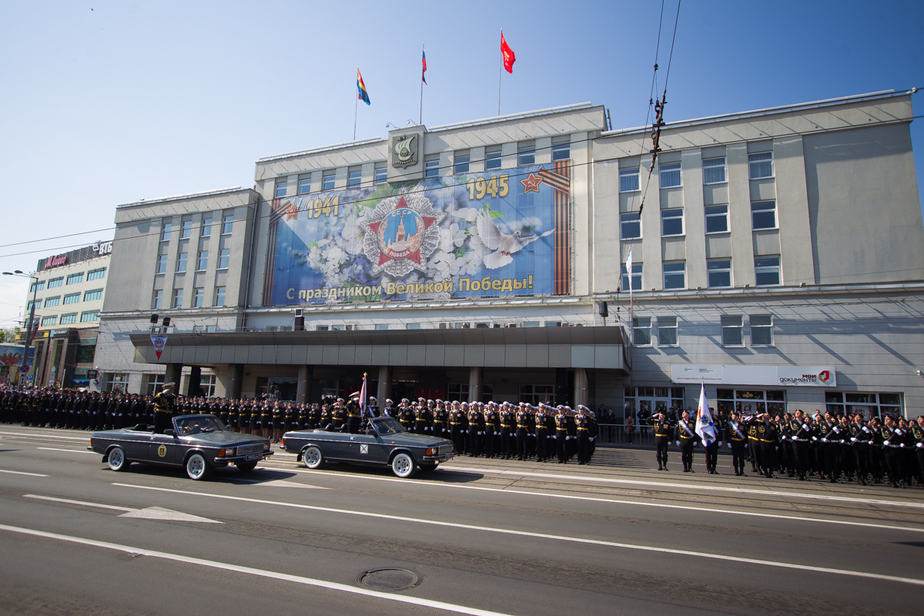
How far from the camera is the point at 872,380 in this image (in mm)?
24141

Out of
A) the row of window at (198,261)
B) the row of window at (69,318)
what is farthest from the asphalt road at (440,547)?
the row of window at (69,318)

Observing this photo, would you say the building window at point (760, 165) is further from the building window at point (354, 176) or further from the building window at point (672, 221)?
the building window at point (354, 176)

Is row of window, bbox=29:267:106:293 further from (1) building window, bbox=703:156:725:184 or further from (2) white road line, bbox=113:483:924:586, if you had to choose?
(1) building window, bbox=703:156:725:184

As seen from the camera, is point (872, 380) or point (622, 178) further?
point (622, 178)

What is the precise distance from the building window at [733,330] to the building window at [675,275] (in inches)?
121

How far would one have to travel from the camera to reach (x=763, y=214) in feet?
90.8

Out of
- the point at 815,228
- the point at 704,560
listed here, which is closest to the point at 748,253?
the point at 815,228

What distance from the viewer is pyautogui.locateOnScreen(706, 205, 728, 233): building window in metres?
28.4

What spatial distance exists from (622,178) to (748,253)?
8561 millimetres

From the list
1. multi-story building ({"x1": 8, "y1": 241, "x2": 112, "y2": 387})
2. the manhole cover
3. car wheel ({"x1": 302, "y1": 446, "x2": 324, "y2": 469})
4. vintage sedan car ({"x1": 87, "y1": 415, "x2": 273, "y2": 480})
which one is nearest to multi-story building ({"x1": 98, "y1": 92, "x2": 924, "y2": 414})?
car wheel ({"x1": 302, "y1": 446, "x2": 324, "y2": 469})

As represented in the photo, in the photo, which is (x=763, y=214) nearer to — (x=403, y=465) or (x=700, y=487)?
(x=700, y=487)

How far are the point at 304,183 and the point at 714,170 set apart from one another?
30.4 m

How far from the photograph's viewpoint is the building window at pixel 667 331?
91.4ft

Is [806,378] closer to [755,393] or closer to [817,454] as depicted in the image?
[755,393]
